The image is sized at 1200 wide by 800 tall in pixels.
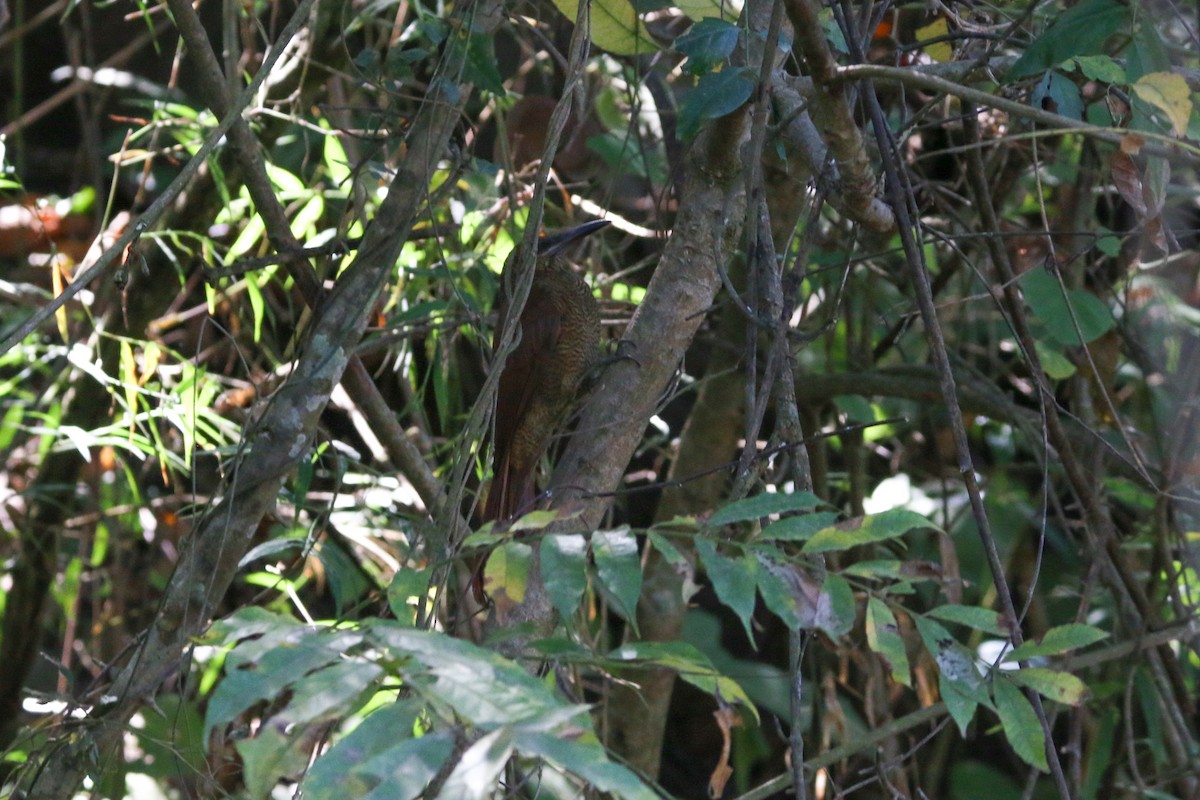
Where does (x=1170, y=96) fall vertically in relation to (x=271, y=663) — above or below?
above

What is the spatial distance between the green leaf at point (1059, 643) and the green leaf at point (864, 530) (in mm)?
202

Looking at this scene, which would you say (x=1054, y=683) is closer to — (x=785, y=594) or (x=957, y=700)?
(x=957, y=700)

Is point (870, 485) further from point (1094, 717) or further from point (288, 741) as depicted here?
point (288, 741)

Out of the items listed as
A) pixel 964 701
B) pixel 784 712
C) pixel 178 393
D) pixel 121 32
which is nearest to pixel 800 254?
pixel 964 701

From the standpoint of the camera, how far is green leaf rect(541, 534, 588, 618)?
107 centimetres

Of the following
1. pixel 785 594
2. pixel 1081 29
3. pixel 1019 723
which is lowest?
pixel 1019 723

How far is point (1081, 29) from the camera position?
1.48m

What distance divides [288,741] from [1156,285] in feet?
8.20

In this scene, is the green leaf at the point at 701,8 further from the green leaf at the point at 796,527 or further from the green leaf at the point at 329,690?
the green leaf at the point at 329,690

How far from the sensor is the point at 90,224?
151 inches

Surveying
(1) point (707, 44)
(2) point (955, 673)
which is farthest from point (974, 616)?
(1) point (707, 44)

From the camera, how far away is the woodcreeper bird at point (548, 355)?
2609 millimetres

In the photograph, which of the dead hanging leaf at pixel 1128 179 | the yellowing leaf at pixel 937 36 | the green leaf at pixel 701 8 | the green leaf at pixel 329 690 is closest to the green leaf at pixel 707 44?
the green leaf at pixel 701 8

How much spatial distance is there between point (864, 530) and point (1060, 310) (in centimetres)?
152
